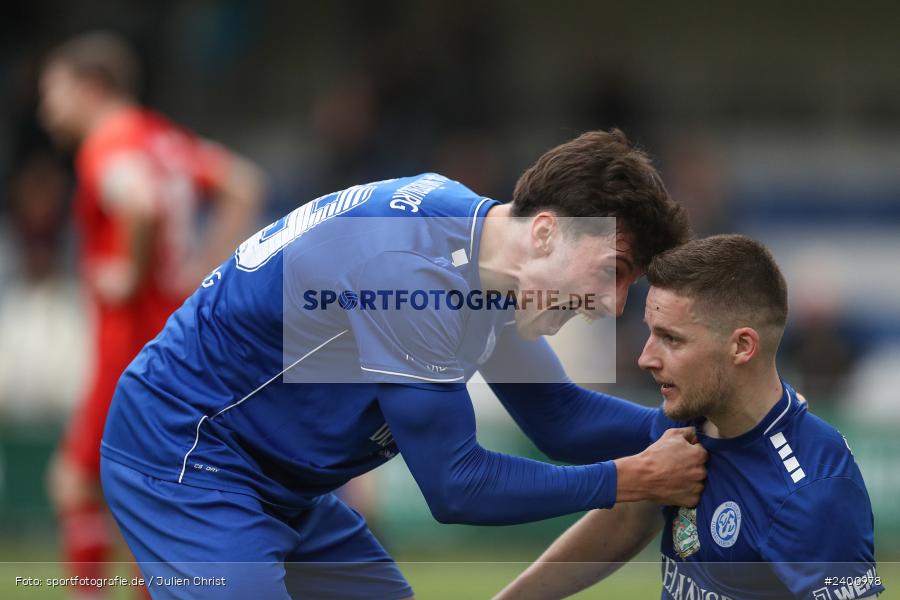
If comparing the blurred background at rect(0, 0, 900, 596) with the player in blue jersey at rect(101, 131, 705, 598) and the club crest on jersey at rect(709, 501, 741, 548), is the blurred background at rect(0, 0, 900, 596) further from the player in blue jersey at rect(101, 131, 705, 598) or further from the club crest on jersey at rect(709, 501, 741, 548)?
the club crest on jersey at rect(709, 501, 741, 548)

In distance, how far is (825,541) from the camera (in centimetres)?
313

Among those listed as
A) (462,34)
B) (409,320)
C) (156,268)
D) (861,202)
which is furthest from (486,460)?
(861,202)

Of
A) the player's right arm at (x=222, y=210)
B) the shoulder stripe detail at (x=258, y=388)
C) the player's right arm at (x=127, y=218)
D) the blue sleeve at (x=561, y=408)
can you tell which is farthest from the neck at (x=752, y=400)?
the player's right arm at (x=222, y=210)

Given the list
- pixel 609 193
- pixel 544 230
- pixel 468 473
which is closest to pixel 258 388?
pixel 468 473

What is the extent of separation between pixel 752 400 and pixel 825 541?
0.41 m

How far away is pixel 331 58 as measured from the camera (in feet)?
43.8

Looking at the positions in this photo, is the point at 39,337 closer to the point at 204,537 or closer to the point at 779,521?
the point at 204,537

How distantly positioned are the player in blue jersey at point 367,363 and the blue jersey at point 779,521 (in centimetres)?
10

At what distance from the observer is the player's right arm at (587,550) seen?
3.83 m

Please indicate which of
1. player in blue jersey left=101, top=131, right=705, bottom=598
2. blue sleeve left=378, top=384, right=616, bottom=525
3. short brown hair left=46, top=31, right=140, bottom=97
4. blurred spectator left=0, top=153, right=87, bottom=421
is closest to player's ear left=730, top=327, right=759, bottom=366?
player in blue jersey left=101, top=131, right=705, bottom=598

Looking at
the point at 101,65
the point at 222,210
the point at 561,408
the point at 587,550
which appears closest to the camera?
the point at 587,550

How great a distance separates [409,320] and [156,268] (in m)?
3.24

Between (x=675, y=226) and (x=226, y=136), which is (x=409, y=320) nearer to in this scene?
(x=675, y=226)

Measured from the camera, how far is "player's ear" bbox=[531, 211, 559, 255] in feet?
11.1
